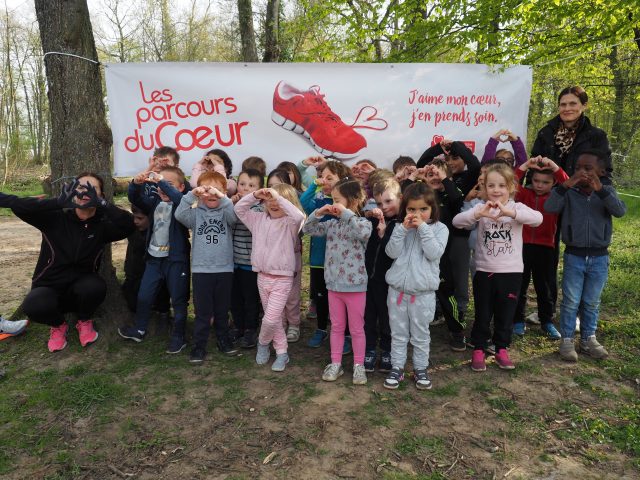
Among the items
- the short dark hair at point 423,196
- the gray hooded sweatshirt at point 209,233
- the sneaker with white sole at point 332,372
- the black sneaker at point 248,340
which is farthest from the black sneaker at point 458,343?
the gray hooded sweatshirt at point 209,233

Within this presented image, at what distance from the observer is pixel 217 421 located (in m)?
3.10

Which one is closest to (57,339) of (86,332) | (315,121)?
(86,332)

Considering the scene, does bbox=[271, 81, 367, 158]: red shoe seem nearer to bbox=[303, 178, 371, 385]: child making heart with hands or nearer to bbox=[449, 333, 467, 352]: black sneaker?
bbox=[303, 178, 371, 385]: child making heart with hands

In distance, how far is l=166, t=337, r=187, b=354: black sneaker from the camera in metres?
4.09

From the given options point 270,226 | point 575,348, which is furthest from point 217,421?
point 575,348

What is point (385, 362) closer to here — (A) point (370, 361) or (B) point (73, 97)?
(A) point (370, 361)

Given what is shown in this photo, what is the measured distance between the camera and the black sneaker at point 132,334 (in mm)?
4219

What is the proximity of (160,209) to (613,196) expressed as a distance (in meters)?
3.95

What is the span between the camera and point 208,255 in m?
3.97

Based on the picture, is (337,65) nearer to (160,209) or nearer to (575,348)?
(160,209)

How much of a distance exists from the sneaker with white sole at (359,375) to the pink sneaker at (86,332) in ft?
7.80

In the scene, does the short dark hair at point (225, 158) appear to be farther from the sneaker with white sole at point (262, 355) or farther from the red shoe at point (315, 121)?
the sneaker with white sole at point (262, 355)

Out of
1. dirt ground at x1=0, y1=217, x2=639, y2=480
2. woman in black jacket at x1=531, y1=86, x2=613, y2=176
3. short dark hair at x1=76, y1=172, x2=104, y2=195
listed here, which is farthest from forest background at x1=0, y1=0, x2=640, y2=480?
woman in black jacket at x1=531, y1=86, x2=613, y2=176

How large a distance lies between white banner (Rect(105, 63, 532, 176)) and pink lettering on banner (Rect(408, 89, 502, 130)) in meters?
0.01
